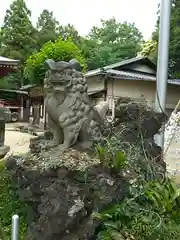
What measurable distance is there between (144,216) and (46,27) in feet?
80.1

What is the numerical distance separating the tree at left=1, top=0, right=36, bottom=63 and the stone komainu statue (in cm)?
2084

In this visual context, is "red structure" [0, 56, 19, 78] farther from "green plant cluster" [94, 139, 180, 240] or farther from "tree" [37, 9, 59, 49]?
"tree" [37, 9, 59, 49]

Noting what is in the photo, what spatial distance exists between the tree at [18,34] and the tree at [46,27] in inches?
20.2

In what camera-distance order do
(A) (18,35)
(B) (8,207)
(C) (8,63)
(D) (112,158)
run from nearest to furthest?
1. (D) (112,158)
2. (B) (8,207)
3. (C) (8,63)
4. (A) (18,35)

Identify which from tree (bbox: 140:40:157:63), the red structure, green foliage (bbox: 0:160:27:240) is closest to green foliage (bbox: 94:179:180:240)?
green foliage (bbox: 0:160:27:240)

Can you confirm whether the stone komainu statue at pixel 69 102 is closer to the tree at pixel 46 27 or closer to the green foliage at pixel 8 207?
the green foliage at pixel 8 207

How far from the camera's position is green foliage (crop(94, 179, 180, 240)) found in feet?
7.41

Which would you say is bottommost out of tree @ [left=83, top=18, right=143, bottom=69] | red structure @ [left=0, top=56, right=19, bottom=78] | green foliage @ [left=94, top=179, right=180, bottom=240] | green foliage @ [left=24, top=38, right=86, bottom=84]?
green foliage @ [left=94, top=179, right=180, bottom=240]

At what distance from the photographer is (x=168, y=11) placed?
4.73 meters

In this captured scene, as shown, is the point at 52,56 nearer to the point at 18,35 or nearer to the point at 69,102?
the point at 69,102

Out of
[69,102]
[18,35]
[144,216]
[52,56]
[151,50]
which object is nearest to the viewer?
[144,216]

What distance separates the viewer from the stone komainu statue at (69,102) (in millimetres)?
3023

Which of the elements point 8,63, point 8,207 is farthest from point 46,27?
point 8,207

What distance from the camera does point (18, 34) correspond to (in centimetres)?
2403
